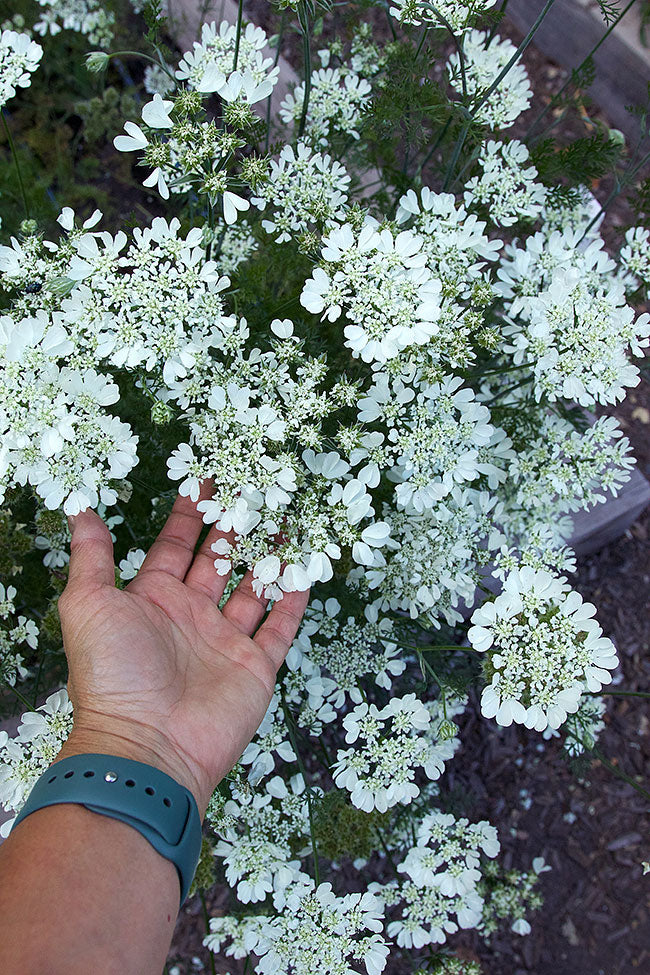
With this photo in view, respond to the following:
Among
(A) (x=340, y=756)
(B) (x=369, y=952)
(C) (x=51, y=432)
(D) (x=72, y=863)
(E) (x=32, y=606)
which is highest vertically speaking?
(E) (x=32, y=606)

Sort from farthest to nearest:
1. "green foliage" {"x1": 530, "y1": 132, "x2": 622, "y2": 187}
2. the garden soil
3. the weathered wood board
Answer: the weathered wood board
the garden soil
"green foliage" {"x1": 530, "y1": 132, "x2": 622, "y2": 187}

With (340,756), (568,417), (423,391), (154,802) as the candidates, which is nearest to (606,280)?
(568,417)

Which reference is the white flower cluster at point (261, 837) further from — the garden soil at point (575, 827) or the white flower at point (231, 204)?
the white flower at point (231, 204)

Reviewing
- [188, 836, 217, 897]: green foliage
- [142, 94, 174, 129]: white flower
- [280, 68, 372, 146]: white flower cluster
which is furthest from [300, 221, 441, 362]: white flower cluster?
[188, 836, 217, 897]: green foliage

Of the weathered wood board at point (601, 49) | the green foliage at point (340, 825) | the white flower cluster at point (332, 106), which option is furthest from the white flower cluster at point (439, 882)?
the weathered wood board at point (601, 49)

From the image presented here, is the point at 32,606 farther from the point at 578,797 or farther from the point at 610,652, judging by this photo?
the point at 578,797

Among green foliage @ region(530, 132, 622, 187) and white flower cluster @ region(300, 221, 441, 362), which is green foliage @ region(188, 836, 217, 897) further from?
green foliage @ region(530, 132, 622, 187)
